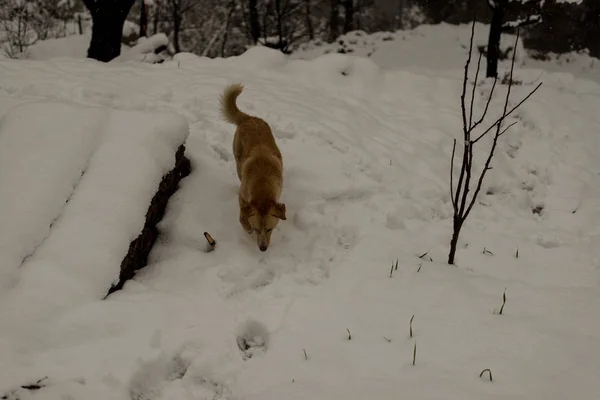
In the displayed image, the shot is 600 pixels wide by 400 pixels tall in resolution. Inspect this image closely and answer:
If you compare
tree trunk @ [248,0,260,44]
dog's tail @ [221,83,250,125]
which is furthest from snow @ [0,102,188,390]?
tree trunk @ [248,0,260,44]

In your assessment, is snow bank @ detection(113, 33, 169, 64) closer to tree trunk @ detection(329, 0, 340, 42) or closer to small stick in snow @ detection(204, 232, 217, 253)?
small stick in snow @ detection(204, 232, 217, 253)

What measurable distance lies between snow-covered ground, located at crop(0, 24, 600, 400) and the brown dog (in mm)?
271

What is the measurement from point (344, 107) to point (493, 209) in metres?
2.74

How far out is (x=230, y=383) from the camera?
2666 mm

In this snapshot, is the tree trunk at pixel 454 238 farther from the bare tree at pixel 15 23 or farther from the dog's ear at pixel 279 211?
the bare tree at pixel 15 23

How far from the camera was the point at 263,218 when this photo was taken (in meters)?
3.92

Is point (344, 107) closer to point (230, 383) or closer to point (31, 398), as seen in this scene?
point (230, 383)

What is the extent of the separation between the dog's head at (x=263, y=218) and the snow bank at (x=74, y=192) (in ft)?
2.82

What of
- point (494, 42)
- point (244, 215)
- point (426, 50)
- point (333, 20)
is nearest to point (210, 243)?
point (244, 215)

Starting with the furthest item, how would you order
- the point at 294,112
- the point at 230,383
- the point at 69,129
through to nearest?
the point at 294,112 → the point at 69,129 → the point at 230,383

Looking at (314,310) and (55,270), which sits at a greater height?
(55,270)

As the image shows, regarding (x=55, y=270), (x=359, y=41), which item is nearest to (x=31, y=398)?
(x=55, y=270)

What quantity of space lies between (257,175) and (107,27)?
6255 millimetres

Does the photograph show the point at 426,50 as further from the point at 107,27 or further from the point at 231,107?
the point at 231,107
